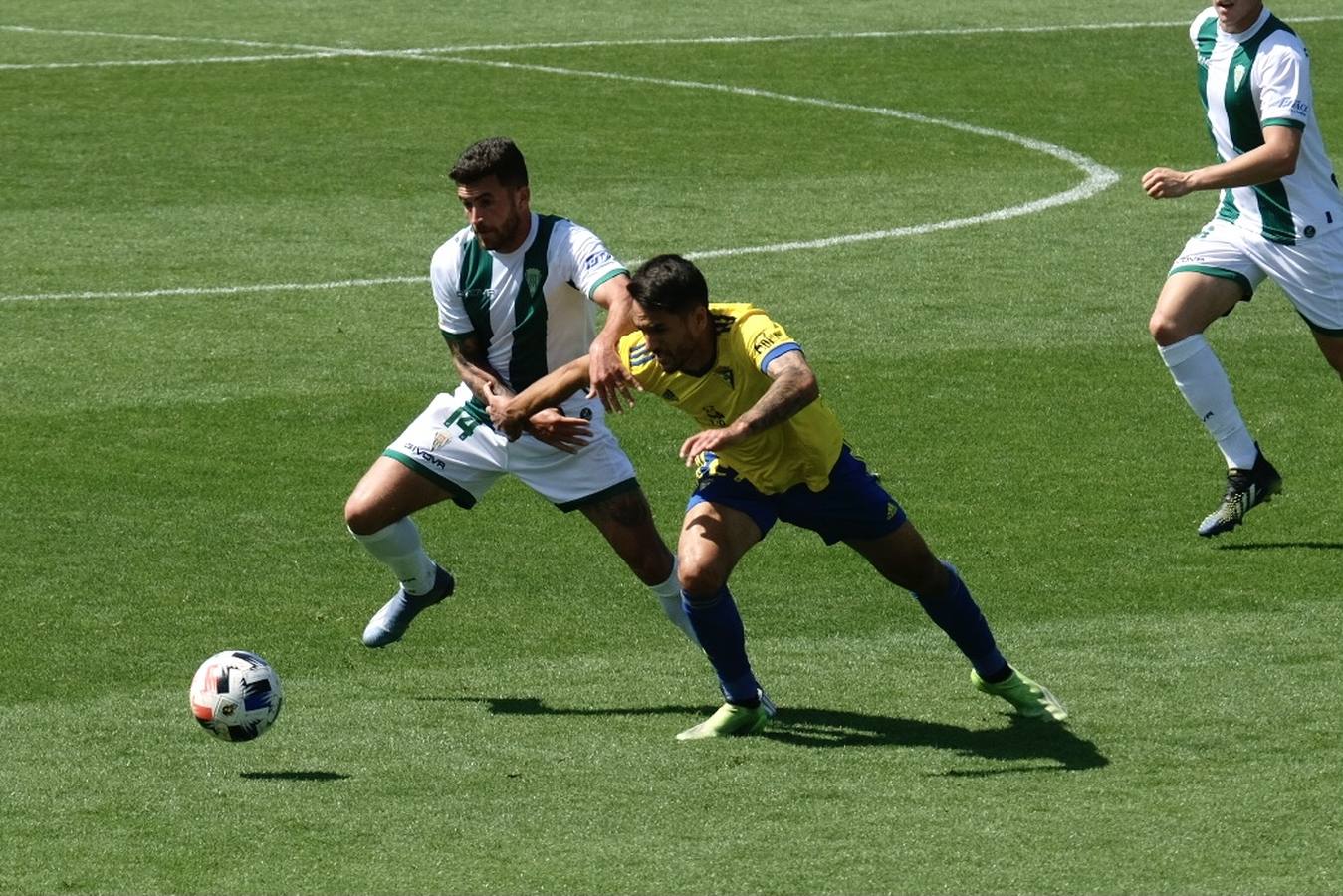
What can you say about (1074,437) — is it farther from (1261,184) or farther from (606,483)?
(606,483)

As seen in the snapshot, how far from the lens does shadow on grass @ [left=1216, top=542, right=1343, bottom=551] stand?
10.5 m

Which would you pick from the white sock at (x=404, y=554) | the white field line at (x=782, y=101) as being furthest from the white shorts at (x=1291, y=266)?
the white field line at (x=782, y=101)

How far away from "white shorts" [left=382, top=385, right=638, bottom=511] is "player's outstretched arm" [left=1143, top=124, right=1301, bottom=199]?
2.75 meters

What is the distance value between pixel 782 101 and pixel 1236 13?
477 inches

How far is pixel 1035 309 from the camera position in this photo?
1509cm

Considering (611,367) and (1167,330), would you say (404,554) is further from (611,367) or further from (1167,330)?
(1167,330)

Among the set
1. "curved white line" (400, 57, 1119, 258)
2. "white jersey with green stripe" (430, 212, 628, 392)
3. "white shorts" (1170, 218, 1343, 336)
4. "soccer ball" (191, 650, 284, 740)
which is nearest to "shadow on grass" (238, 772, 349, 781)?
"soccer ball" (191, 650, 284, 740)

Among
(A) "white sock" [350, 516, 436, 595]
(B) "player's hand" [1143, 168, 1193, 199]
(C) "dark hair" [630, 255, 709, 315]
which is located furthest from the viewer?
(B) "player's hand" [1143, 168, 1193, 199]

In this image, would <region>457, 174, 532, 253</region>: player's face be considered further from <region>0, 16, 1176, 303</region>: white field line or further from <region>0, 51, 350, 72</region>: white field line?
<region>0, 51, 350, 72</region>: white field line

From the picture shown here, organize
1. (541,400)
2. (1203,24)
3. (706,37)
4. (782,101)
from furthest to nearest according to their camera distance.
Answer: (706,37), (782,101), (1203,24), (541,400)

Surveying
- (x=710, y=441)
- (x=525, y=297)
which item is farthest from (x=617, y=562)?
(x=710, y=441)

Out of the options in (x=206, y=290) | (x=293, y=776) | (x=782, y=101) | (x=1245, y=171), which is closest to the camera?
(x=293, y=776)

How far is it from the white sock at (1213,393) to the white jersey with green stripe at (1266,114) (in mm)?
643

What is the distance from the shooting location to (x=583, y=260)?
355 inches
